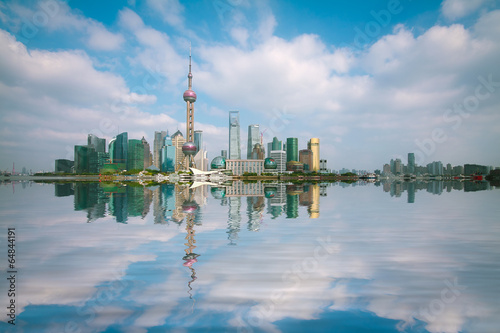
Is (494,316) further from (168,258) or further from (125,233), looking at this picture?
(125,233)

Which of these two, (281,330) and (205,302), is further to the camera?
(205,302)

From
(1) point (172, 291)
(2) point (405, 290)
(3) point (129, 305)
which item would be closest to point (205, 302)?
(1) point (172, 291)

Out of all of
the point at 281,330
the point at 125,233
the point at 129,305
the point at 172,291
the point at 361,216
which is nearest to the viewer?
the point at 281,330

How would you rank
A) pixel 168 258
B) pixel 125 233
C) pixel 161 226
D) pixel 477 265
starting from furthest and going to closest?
pixel 161 226, pixel 125 233, pixel 168 258, pixel 477 265

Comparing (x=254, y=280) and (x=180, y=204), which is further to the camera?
(x=180, y=204)

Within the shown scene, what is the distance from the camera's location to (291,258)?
34.0ft

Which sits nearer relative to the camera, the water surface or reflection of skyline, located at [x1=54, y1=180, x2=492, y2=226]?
the water surface

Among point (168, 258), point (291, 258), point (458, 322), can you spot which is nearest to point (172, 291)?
point (168, 258)

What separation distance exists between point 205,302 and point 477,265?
30.7ft

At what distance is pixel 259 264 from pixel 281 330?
401cm

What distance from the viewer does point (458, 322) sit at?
235 inches

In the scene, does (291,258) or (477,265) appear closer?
(477,265)

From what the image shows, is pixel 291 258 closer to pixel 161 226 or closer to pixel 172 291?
pixel 172 291

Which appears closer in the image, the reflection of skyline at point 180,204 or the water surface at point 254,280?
the water surface at point 254,280
